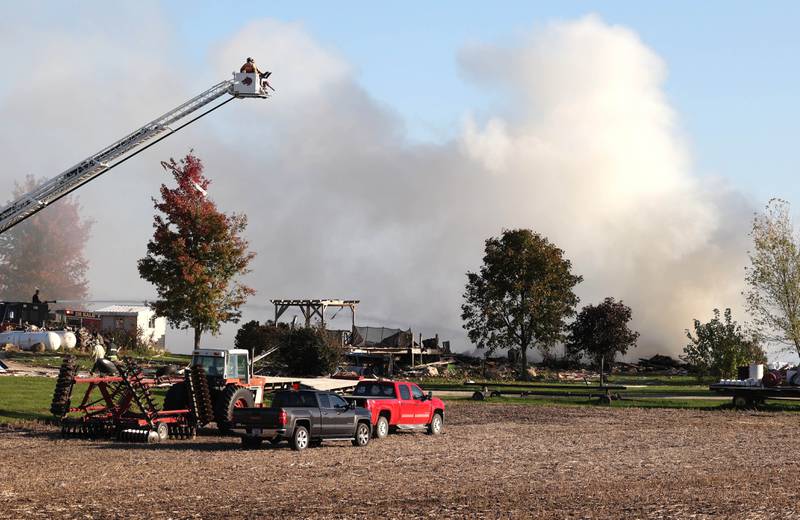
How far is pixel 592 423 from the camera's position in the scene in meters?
35.1

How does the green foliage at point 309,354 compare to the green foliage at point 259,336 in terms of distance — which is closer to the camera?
the green foliage at point 309,354

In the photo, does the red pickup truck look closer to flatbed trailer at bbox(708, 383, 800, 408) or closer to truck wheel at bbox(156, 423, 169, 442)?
truck wheel at bbox(156, 423, 169, 442)

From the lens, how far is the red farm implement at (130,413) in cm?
2714

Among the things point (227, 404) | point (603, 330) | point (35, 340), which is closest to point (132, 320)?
point (35, 340)

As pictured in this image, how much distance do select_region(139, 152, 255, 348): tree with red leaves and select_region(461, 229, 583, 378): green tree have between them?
1936 cm

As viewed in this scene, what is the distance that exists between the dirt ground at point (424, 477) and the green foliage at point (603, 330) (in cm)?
3180

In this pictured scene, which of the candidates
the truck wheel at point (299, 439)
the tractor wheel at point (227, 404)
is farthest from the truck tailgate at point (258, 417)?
the tractor wheel at point (227, 404)

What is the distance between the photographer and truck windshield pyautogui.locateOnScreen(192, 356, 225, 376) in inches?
1233

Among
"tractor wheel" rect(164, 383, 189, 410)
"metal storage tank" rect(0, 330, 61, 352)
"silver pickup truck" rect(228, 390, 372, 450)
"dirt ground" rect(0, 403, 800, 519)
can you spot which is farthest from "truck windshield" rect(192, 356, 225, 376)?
"metal storage tank" rect(0, 330, 61, 352)

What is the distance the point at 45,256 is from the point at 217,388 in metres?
112

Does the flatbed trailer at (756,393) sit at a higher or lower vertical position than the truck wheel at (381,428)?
higher

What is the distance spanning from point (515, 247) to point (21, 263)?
8794 centimetres

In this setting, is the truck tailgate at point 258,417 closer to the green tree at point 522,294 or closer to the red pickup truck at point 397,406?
the red pickup truck at point 397,406

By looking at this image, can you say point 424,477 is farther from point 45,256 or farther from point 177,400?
point 45,256
